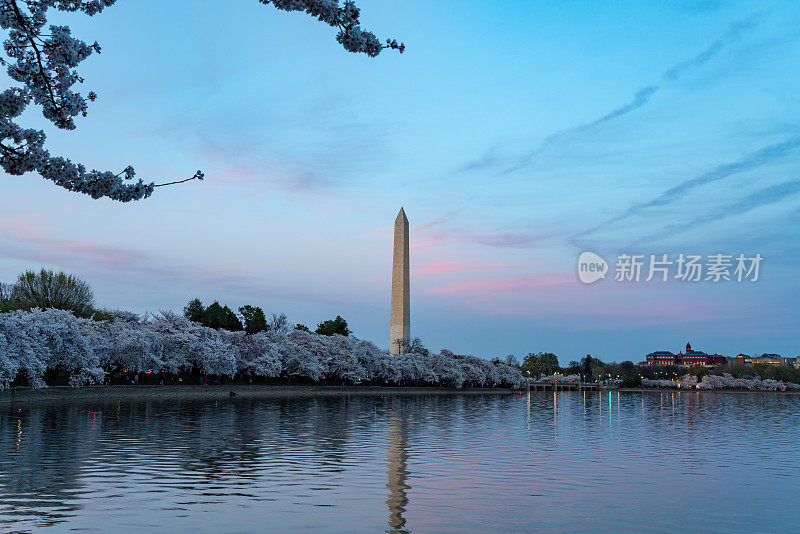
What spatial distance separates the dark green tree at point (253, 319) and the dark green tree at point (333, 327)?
17228 mm

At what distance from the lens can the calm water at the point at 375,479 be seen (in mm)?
17328

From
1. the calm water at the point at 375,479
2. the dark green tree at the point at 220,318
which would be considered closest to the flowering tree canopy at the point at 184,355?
the dark green tree at the point at 220,318

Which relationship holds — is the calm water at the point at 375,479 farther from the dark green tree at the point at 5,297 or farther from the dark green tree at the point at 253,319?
the dark green tree at the point at 253,319

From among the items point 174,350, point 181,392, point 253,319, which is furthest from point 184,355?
point 253,319

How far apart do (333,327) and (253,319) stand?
22.9m

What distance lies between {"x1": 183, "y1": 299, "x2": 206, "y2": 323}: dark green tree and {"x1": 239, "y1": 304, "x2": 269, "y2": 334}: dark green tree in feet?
27.1

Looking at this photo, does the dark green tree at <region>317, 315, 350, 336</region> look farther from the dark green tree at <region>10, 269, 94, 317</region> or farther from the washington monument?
the dark green tree at <region>10, 269, 94, 317</region>

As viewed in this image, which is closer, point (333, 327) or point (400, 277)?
point (400, 277)

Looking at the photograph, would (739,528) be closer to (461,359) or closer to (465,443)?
(465,443)

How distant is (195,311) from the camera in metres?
117

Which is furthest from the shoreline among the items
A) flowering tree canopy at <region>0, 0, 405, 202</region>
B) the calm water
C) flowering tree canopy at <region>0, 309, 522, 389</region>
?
flowering tree canopy at <region>0, 0, 405, 202</region>

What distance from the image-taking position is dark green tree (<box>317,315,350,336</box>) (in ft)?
470

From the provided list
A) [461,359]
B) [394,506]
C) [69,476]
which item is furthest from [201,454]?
[461,359]

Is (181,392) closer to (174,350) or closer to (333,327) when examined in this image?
(174,350)
